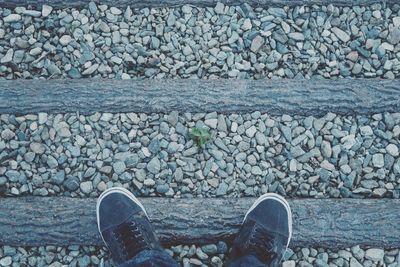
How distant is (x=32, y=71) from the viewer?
3.11 metres

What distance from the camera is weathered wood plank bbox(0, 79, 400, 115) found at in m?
2.98

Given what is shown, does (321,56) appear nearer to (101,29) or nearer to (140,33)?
(140,33)

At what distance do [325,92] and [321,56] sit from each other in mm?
239

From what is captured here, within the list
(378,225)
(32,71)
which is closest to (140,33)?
(32,71)

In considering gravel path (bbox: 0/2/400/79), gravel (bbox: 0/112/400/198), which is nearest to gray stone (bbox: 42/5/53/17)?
gravel path (bbox: 0/2/400/79)

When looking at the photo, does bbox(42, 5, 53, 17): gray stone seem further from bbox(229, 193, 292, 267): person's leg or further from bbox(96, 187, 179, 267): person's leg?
bbox(229, 193, 292, 267): person's leg

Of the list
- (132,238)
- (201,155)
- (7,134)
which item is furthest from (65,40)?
(132,238)

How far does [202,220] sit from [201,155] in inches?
13.9

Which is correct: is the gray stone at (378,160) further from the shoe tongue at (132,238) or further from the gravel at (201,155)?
the shoe tongue at (132,238)

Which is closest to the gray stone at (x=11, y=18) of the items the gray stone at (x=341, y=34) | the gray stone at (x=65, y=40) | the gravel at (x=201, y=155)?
the gray stone at (x=65, y=40)

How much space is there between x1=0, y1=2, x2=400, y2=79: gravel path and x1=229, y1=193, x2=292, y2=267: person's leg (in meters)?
0.74

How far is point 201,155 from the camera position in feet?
9.65

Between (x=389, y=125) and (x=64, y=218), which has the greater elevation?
(x=389, y=125)

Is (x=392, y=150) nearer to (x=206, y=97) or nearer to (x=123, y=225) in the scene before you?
(x=206, y=97)
